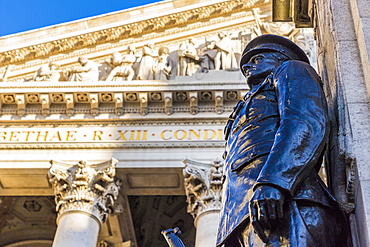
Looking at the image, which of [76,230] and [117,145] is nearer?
[76,230]

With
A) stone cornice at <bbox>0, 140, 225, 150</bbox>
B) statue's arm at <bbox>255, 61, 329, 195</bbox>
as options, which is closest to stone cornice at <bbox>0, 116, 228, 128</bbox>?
stone cornice at <bbox>0, 140, 225, 150</bbox>

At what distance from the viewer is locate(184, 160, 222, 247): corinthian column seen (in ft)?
40.0

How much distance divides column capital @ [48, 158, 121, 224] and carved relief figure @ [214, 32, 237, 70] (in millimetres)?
3971

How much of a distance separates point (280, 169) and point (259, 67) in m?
1.00

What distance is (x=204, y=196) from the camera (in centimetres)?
1263

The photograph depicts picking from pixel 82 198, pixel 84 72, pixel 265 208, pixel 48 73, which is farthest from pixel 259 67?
pixel 48 73

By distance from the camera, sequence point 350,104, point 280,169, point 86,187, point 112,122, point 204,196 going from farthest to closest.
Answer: point 112,122, point 86,187, point 204,196, point 350,104, point 280,169

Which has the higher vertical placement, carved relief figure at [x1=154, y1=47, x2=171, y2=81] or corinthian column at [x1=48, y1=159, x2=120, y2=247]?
carved relief figure at [x1=154, y1=47, x2=171, y2=81]

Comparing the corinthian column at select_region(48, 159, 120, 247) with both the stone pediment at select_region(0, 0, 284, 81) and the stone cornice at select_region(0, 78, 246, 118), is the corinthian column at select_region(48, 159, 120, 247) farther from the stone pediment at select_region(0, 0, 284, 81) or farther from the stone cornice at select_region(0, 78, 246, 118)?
the stone pediment at select_region(0, 0, 284, 81)

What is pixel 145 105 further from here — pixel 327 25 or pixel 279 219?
pixel 279 219

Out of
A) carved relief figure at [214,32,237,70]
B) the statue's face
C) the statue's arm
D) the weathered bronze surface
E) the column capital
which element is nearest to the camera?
the statue's arm

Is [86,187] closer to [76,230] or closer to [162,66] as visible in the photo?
[76,230]

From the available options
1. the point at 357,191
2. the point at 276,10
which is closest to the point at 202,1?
the point at 276,10

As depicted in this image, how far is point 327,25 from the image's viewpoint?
3529mm
